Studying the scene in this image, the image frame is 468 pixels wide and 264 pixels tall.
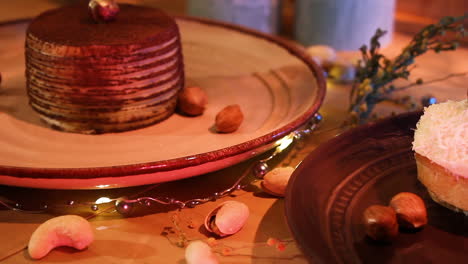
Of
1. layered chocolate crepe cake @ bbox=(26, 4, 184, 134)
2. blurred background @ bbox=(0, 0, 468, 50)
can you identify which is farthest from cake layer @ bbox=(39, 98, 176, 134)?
blurred background @ bbox=(0, 0, 468, 50)

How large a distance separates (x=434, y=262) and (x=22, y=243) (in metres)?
0.36

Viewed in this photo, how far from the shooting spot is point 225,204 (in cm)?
55

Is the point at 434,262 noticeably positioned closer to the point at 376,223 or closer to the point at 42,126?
the point at 376,223

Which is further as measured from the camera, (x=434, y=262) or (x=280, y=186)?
(x=280, y=186)

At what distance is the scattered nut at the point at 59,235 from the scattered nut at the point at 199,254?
9 cm

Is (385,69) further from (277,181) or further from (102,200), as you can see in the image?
(102,200)

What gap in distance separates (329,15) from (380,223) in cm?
63

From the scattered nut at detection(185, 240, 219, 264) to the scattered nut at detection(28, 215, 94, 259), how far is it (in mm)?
94

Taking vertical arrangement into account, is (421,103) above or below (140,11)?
below

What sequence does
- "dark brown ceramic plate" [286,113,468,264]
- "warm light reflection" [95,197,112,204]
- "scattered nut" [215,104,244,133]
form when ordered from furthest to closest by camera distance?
"scattered nut" [215,104,244,133], "warm light reflection" [95,197,112,204], "dark brown ceramic plate" [286,113,468,264]

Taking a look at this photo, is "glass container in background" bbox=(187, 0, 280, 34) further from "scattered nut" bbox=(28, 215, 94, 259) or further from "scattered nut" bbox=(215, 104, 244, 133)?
"scattered nut" bbox=(28, 215, 94, 259)

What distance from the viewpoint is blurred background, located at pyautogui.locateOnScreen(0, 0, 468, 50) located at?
102 centimetres

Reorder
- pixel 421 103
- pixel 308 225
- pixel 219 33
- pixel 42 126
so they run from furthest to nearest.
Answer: pixel 219 33 → pixel 421 103 → pixel 42 126 → pixel 308 225

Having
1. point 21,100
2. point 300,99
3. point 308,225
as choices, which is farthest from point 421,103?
point 21,100
